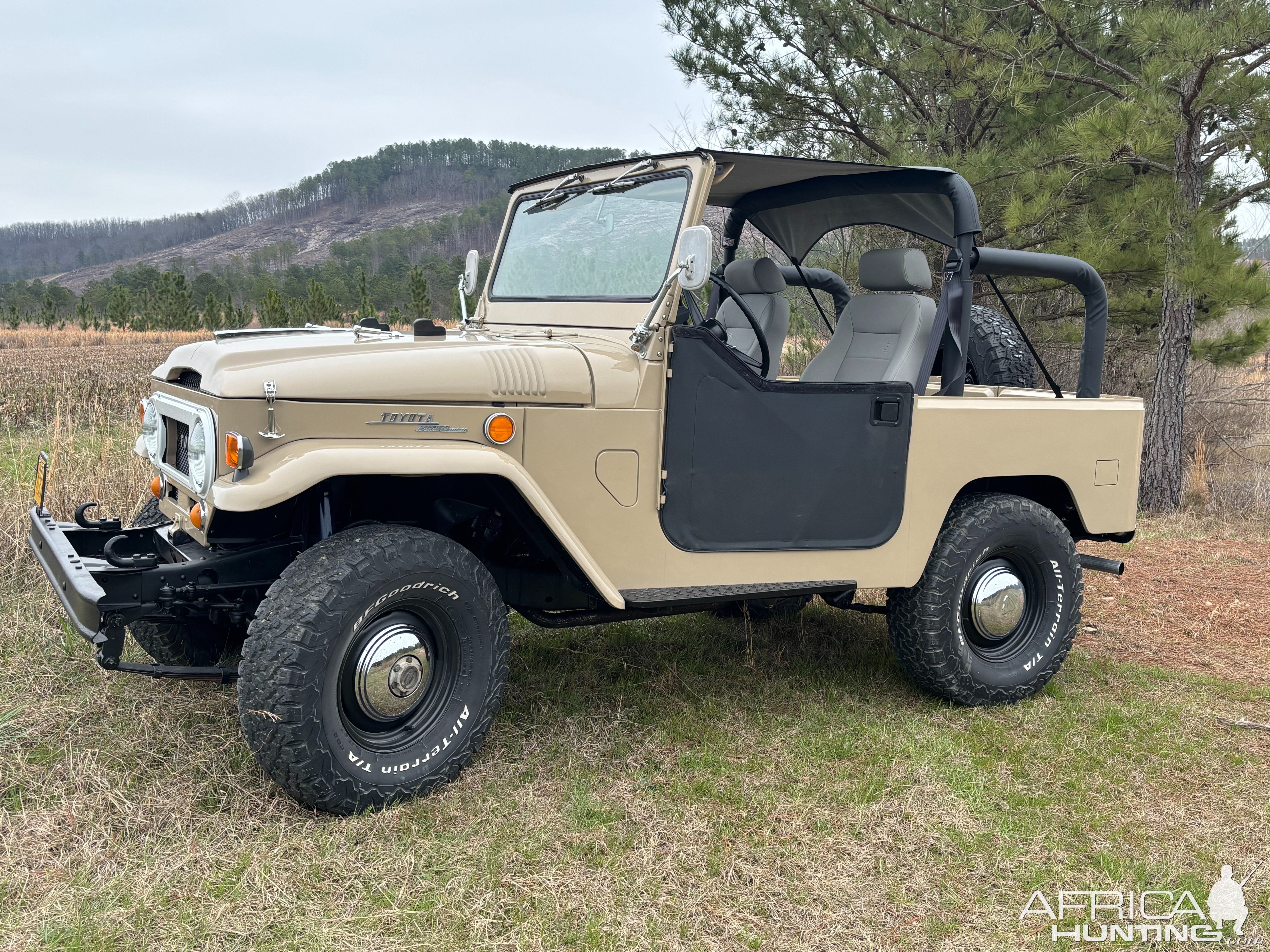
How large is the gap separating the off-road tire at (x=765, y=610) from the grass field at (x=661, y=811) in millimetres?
224

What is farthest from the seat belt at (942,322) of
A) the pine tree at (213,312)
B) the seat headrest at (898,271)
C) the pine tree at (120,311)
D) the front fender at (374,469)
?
the pine tree at (120,311)

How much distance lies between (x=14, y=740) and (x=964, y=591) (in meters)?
3.82

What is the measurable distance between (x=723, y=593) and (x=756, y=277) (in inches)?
58.5

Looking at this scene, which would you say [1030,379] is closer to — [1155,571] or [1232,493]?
[1155,571]

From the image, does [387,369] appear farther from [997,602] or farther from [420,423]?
[997,602]

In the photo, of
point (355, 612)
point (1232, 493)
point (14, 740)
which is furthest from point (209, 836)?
point (1232, 493)

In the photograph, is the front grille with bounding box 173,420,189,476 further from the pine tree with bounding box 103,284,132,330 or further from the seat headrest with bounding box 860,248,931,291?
the pine tree with bounding box 103,284,132,330

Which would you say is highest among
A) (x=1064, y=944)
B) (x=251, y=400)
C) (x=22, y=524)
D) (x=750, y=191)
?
(x=750, y=191)

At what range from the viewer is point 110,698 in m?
3.87

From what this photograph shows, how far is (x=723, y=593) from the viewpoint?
3.69 m

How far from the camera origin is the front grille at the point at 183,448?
3330 mm

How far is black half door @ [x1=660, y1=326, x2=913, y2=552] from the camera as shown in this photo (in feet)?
11.6

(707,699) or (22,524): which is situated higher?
(22,524)

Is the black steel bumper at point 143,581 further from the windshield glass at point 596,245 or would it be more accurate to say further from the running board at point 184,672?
the windshield glass at point 596,245
